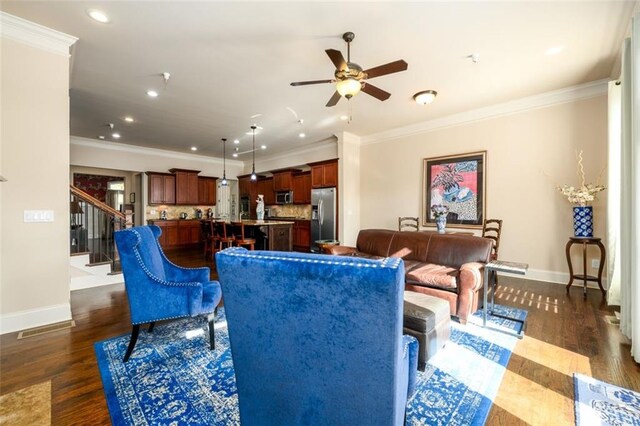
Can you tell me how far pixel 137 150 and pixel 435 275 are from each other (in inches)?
342

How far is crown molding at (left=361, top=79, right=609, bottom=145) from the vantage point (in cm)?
404

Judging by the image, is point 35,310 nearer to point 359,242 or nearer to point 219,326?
point 219,326

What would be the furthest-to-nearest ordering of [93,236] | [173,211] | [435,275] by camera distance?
1. [173,211]
2. [93,236]
3. [435,275]

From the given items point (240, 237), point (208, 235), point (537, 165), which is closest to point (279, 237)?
point (240, 237)

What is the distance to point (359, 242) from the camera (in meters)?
4.42

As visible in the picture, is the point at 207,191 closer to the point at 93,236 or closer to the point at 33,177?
the point at 93,236

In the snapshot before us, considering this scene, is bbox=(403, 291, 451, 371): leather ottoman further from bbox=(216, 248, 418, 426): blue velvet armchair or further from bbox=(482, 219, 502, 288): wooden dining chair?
bbox=(482, 219, 502, 288): wooden dining chair

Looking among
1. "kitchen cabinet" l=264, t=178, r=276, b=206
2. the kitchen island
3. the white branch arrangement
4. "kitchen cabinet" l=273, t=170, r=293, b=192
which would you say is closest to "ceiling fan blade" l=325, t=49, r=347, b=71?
the white branch arrangement

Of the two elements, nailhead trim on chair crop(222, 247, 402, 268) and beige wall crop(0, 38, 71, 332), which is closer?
nailhead trim on chair crop(222, 247, 402, 268)

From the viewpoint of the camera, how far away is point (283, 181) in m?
8.71

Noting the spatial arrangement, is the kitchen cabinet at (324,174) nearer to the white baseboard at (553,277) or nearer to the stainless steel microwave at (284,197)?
the stainless steel microwave at (284,197)

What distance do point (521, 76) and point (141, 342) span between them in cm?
551

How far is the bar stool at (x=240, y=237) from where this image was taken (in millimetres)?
5770

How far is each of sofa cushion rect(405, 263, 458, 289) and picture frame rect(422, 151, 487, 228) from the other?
224 centimetres
